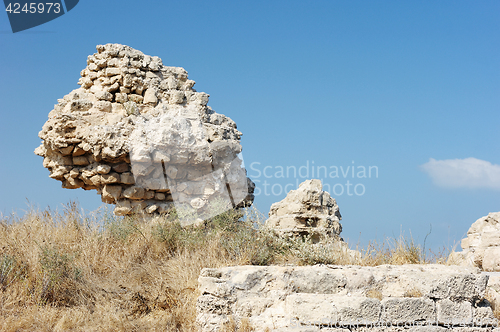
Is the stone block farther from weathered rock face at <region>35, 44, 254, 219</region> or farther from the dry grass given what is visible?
weathered rock face at <region>35, 44, 254, 219</region>

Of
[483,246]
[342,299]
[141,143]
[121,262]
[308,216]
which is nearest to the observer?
[342,299]

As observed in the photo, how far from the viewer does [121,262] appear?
6195mm

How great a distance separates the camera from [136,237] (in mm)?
6754

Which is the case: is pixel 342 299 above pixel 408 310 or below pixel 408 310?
above

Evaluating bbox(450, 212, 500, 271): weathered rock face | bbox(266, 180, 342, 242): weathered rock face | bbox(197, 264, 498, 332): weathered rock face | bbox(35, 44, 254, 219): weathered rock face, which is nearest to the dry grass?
bbox(197, 264, 498, 332): weathered rock face

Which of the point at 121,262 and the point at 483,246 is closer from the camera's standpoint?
the point at 121,262

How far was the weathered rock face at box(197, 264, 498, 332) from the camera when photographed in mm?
4230

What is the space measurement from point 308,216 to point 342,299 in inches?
153

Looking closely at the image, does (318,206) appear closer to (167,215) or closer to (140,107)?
(167,215)

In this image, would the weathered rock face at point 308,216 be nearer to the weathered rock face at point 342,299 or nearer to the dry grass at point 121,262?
the dry grass at point 121,262

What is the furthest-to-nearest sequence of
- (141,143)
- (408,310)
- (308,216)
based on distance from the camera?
(308,216), (141,143), (408,310)

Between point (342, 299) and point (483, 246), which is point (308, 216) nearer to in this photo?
point (483, 246)

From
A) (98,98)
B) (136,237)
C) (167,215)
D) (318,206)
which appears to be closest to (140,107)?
(98,98)

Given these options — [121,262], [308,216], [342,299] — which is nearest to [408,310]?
[342,299]
